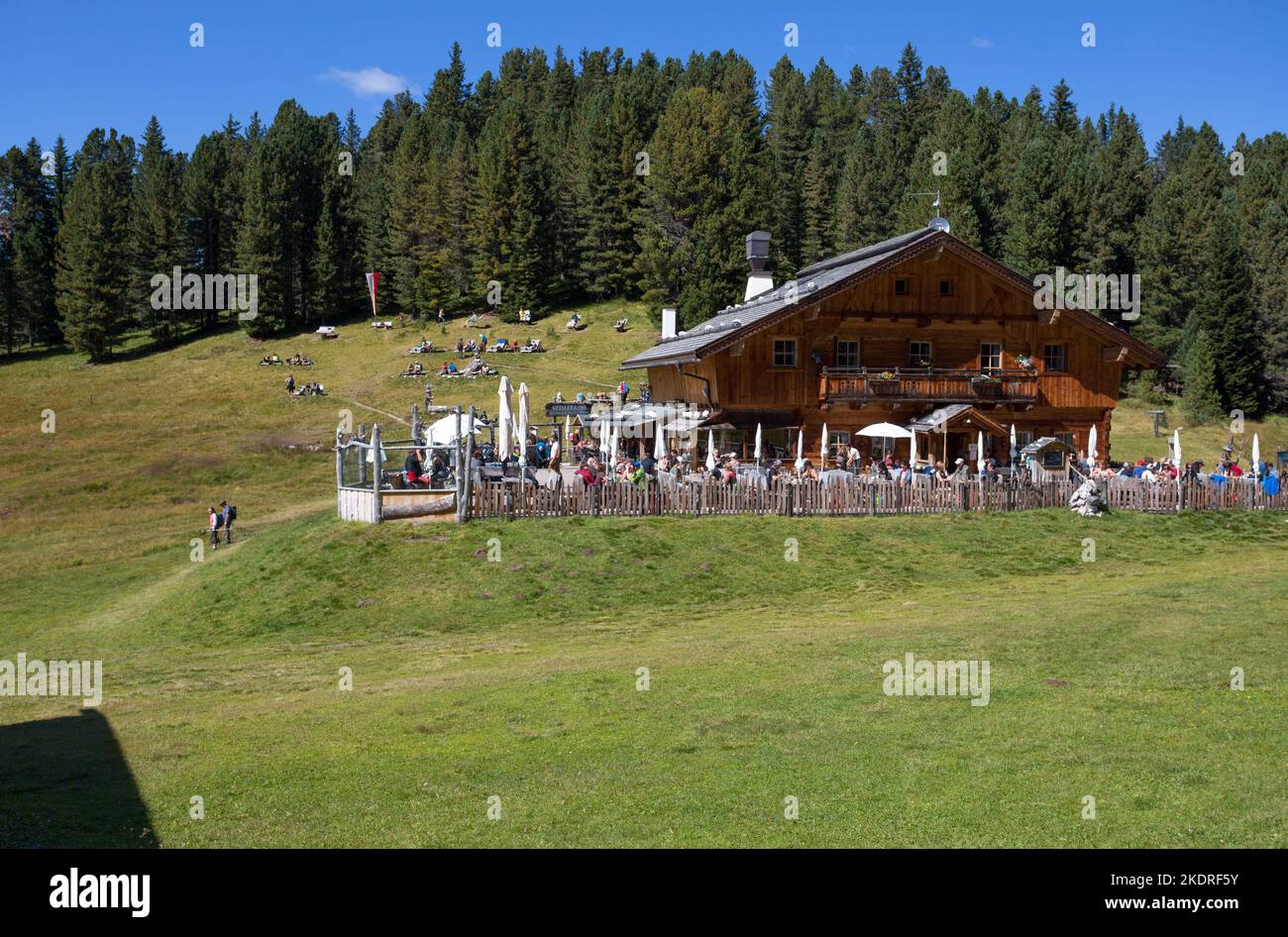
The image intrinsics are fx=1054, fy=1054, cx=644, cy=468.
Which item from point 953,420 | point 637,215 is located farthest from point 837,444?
point 637,215

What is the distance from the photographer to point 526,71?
144625 mm

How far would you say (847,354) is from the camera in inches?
1687

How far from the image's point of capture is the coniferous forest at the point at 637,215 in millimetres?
77312

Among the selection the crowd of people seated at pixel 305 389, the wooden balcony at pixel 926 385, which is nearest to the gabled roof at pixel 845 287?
the wooden balcony at pixel 926 385

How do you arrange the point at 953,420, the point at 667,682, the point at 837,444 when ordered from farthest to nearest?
1. the point at 837,444
2. the point at 953,420
3. the point at 667,682

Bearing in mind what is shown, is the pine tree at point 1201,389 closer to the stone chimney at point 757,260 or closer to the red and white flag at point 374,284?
the stone chimney at point 757,260

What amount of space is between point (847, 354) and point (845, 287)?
2997mm

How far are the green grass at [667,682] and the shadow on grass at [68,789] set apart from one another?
72 mm

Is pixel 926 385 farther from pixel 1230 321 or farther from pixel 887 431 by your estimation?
pixel 1230 321

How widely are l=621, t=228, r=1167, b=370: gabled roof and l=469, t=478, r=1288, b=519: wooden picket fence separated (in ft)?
33.9

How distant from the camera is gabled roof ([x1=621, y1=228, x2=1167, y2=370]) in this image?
40406mm

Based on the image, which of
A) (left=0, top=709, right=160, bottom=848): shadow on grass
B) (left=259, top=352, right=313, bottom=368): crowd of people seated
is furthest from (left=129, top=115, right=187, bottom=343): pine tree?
(left=0, top=709, right=160, bottom=848): shadow on grass

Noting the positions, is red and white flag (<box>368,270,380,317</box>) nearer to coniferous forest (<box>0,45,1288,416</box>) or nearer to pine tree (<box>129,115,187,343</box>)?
coniferous forest (<box>0,45,1288,416</box>)

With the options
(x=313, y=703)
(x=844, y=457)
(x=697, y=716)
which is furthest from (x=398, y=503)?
(x=844, y=457)
